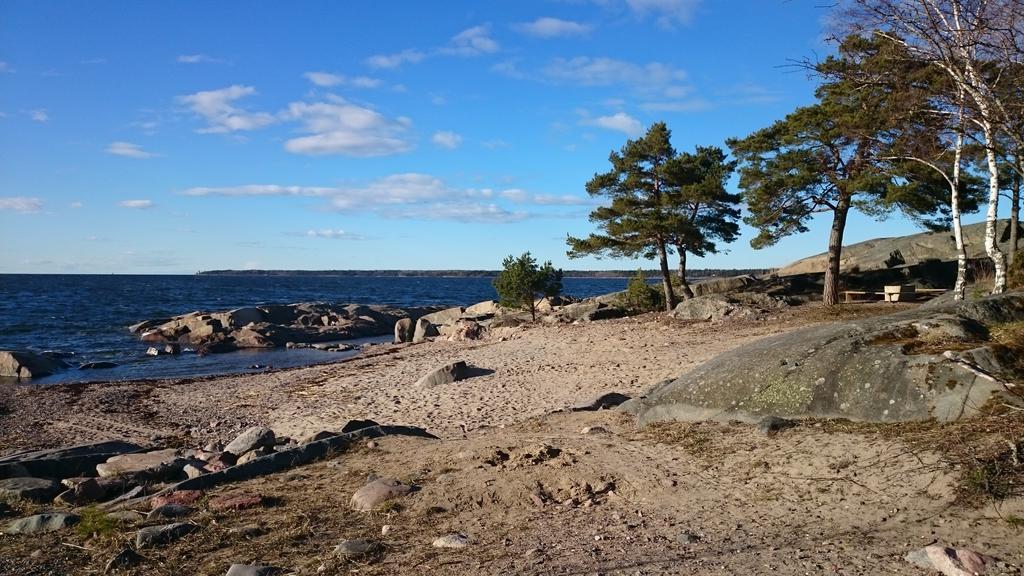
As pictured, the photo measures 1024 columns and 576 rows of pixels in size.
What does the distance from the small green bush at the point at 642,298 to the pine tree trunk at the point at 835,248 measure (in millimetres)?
8542

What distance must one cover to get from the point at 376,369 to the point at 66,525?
16676 millimetres

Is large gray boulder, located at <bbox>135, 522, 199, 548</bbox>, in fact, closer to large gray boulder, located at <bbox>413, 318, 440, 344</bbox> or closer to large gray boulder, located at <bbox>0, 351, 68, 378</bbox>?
large gray boulder, located at <bbox>0, 351, 68, 378</bbox>

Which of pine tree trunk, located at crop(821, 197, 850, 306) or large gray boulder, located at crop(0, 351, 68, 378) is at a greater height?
pine tree trunk, located at crop(821, 197, 850, 306)

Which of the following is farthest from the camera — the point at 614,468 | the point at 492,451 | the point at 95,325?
the point at 95,325

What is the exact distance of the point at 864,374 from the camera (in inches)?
292

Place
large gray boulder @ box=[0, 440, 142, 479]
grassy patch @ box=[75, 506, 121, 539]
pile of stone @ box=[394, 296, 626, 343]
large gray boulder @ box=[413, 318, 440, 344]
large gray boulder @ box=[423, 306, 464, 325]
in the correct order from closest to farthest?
grassy patch @ box=[75, 506, 121, 539] < large gray boulder @ box=[0, 440, 142, 479] < pile of stone @ box=[394, 296, 626, 343] < large gray boulder @ box=[413, 318, 440, 344] < large gray boulder @ box=[423, 306, 464, 325]

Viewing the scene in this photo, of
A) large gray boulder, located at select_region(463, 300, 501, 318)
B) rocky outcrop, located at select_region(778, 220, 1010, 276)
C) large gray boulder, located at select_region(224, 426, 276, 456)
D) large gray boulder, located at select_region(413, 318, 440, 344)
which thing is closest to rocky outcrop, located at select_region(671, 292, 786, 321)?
rocky outcrop, located at select_region(778, 220, 1010, 276)

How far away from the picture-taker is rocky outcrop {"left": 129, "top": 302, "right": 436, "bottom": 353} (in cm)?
3647

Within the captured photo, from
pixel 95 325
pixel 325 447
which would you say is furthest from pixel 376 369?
pixel 95 325

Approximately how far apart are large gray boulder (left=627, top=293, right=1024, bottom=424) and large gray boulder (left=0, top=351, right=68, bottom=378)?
25483mm

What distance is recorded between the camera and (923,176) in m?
21.1

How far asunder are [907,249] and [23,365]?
41978mm

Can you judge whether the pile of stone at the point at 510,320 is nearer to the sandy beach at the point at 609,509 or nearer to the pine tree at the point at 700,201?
the pine tree at the point at 700,201

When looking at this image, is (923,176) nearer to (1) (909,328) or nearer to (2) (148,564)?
(1) (909,328)
